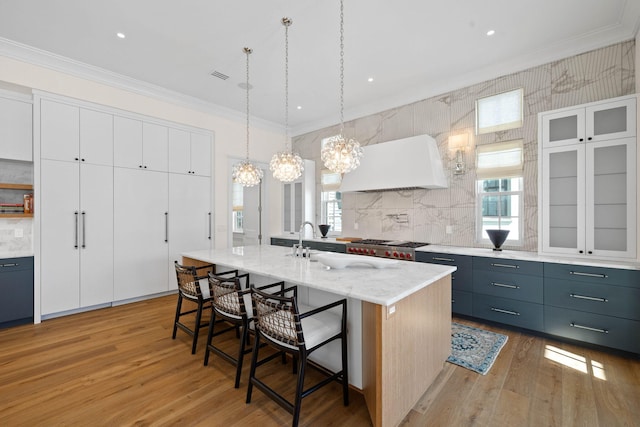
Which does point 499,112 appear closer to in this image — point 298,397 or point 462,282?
point 462,282

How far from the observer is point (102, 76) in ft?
12.6

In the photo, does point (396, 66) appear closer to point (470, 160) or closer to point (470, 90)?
point (470, 90)

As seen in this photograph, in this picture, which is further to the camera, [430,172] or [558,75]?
[430,172]

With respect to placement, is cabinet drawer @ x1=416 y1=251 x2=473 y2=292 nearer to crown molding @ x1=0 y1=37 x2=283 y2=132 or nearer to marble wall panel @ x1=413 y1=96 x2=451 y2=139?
marble wall panel @ x1=413 y1=96 x2=451 y2=139

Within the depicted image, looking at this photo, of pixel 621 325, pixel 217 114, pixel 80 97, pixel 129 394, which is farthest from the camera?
pixel 217 114

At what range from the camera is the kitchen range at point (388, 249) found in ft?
12.7

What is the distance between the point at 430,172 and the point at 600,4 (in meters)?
2.13

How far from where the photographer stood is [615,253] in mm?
2768

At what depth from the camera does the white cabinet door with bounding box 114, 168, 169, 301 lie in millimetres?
4039

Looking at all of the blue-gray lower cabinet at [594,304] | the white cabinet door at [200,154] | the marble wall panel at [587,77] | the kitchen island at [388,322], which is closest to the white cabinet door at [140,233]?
the white cabinet door at [200,154]

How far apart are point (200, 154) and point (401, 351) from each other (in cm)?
450

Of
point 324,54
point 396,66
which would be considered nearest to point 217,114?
point 324,54

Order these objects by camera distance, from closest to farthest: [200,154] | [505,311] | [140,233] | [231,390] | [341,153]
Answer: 1. [231,390]
2. [341,153]
3. [505,311]
4. [140,233]
5. [200,154]

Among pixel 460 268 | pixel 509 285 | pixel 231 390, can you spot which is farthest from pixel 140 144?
pixel 509 285
